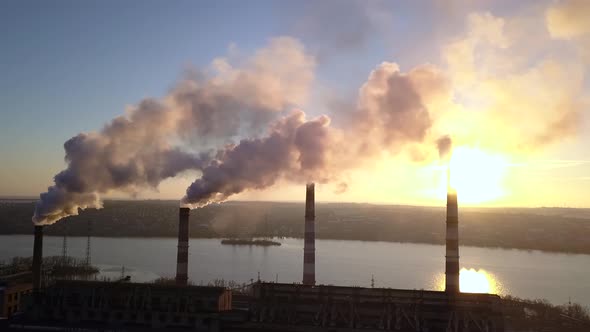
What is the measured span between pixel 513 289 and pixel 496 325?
31128 millimetres

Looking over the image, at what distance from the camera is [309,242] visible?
1120 inches

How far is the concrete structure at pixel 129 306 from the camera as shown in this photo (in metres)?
19.3

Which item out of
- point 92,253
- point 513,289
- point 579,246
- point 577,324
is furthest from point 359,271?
point 579,246

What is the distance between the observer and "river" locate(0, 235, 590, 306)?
48.3 metres

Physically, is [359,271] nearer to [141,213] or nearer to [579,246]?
[579,246]

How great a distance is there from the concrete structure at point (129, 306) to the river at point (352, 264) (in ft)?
86.3

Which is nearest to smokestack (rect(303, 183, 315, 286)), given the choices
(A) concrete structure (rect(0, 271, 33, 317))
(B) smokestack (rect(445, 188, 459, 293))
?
(B) smokestack (rect(445, 188, 459, 293))

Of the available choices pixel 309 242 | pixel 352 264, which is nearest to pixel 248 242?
pixel 352 264

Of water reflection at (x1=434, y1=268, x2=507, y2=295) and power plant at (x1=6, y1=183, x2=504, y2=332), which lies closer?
power plant at (x1=6, y1=183, x2=504, y2=332)

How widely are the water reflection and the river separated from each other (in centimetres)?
9

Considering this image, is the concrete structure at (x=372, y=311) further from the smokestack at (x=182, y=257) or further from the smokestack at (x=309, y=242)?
the smokestack at (x=309, y=242)

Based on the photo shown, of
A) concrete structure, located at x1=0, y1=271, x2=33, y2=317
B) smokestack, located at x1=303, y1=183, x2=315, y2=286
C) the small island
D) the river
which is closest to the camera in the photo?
concrete structure, located at x1=0, y1=271, x2=33, y2=317

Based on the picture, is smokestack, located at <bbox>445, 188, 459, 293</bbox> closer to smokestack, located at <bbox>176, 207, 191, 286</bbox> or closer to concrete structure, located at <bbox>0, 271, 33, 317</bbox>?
smokestack, located at <bbox>176, 207, 191, 286</bbox>

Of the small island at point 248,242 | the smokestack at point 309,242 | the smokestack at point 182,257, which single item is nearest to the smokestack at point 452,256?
the smokestack at point 309,242
